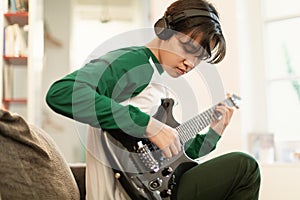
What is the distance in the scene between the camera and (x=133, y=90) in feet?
3.55

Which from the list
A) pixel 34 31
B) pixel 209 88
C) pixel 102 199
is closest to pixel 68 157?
pixel 34 31

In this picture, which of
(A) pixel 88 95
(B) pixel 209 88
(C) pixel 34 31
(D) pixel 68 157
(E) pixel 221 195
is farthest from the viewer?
(D) pixel 68 157

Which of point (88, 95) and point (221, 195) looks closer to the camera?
point (88, 95)

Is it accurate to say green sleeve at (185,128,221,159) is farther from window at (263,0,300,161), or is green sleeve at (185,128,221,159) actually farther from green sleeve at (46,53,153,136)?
window at (263,0,300,161)

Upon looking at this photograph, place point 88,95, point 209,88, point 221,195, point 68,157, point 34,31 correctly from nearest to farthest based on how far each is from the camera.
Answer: point 88,95 < point 221,195 < point 209,88 < point 34,31 < point 68,157

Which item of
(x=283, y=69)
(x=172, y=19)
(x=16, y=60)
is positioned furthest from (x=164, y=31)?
(x=16, y=60)

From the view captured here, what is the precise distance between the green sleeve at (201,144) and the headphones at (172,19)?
14.1 inches

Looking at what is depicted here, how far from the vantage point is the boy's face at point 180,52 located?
3.74ft

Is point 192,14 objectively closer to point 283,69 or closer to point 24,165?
point 24,165

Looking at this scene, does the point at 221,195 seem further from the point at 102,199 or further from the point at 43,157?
the point at 43,157

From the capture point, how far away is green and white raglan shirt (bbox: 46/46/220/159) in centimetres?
97

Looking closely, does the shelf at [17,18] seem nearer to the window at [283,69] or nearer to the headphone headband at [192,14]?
the window at [283,69]

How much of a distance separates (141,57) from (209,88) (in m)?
1.35

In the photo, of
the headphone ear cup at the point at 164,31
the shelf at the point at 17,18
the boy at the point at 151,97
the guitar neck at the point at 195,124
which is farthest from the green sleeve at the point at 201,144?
the shelf at the point at 17,18
